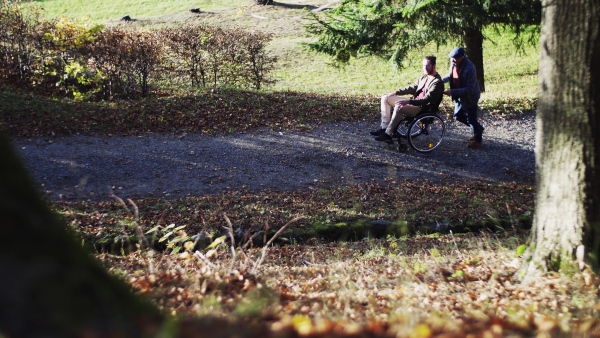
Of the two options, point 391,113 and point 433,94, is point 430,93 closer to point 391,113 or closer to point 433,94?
point 433,94

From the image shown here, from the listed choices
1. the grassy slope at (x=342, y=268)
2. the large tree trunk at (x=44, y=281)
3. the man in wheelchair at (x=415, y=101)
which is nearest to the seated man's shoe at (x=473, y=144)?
the man in wheelchair at (x=415, y=101)

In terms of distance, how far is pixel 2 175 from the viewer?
193 centimetres

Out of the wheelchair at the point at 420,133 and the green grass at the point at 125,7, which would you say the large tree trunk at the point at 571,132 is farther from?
the green grass at the point at 125,7

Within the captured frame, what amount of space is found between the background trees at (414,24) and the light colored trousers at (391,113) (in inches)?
127

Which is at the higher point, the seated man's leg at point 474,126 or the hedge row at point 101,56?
the hedge row at point 101,56

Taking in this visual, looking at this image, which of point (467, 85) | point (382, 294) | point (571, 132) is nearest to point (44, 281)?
point (382, 294)

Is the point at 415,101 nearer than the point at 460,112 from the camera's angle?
Yes

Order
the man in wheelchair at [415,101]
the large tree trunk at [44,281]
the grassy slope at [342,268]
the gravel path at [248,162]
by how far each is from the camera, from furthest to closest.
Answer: the man in wheelchair at [415,101], the gravel path at [248,162], the grassy slope at [342,268], the large tree trunk at [44,281]

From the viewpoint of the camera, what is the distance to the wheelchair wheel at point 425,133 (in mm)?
9820

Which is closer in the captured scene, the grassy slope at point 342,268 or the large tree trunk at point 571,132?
the grassy slope at point 342,268

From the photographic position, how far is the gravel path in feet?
28.6

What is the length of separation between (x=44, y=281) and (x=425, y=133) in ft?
29.5

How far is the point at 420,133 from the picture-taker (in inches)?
397

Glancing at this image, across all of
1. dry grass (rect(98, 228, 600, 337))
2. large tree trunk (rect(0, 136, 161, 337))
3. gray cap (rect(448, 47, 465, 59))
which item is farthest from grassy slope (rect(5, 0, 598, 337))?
gray cap (rect(448, 47, 465, 59))
